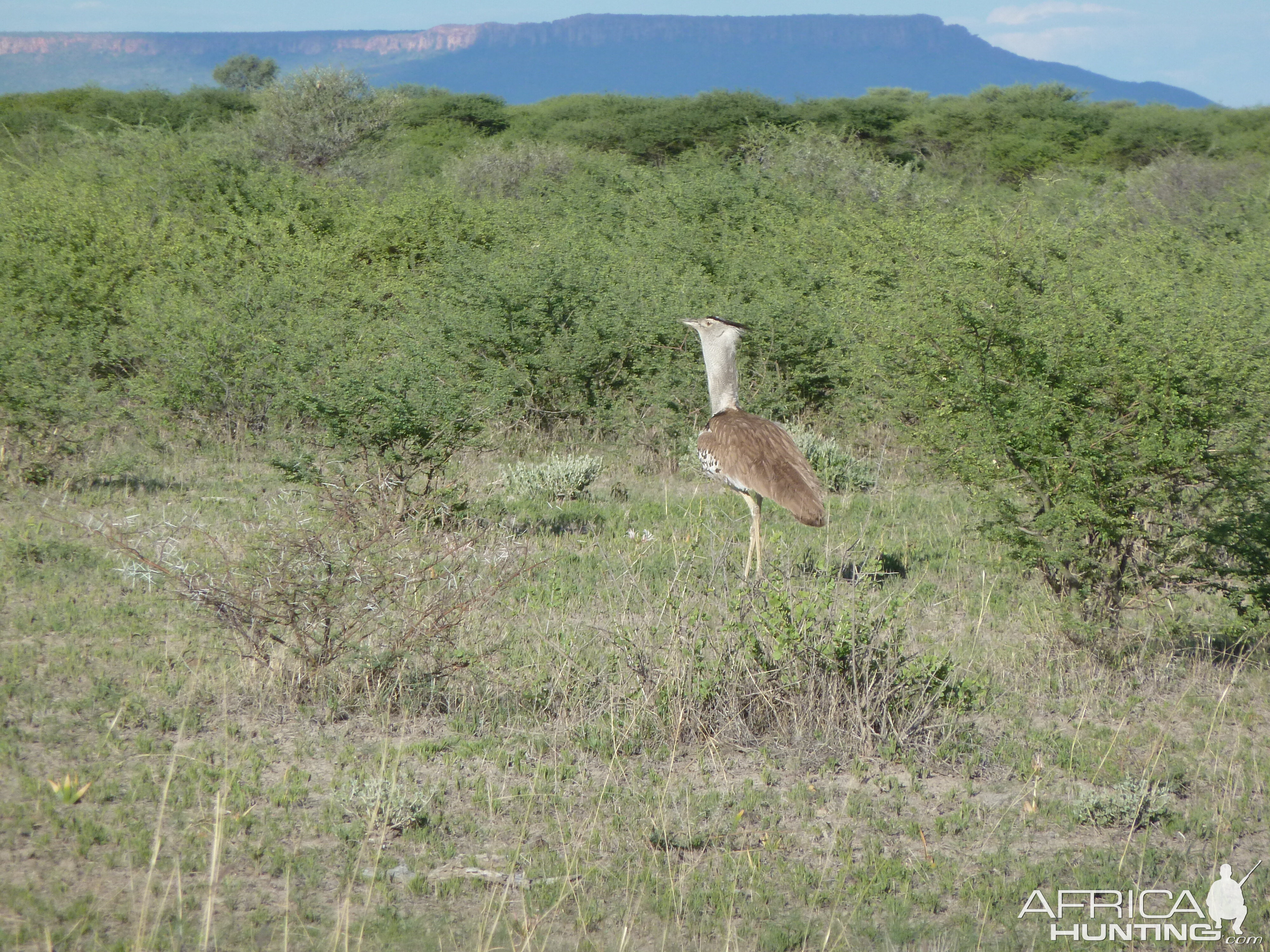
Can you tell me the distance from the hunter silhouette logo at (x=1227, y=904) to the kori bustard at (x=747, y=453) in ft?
9.98

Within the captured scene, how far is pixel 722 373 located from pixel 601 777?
3.65 m

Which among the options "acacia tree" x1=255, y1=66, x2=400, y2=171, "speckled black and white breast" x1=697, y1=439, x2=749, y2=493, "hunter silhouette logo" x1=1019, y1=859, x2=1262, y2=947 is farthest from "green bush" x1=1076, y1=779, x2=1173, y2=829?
"acacia tree" x1=255, y1=66, x2=400, y2=171

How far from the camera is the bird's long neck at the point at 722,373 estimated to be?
7.36 metres

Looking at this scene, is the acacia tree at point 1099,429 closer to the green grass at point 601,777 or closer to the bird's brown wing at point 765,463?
the green grass at point 601,777

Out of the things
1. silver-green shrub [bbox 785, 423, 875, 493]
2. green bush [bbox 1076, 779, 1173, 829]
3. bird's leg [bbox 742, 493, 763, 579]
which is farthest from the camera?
silver-green shrub [bbox 785, 423, 875, 493]

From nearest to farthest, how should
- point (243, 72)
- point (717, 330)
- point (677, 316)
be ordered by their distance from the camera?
point (717, 330) < point (677, 316) < point (243, 72)

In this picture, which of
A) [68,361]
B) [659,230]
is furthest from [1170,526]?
[659,230]

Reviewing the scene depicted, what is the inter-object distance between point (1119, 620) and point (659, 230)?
10683 mm

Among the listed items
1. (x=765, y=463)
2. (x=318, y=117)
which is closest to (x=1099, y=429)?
(x=765, y=463)

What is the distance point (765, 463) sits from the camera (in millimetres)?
6727

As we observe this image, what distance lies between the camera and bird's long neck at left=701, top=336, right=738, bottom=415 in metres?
7.36

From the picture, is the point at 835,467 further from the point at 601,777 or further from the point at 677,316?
the point at 601,777

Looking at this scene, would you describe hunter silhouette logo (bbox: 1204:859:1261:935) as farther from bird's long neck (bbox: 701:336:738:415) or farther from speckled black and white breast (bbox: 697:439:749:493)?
bird's long neck (bbox: 701:336:738:415)

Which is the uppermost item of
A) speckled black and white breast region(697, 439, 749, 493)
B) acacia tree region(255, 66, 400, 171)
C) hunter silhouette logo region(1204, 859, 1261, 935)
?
acacia tree region(255, 66, 400, 171)
